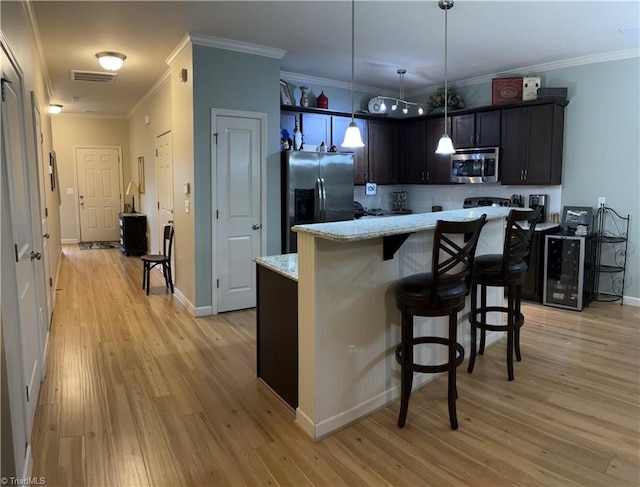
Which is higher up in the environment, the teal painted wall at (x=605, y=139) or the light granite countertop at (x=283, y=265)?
the teal painted wall at (x=605, y=139)

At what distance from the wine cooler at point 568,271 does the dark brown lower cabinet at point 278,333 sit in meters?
3.54

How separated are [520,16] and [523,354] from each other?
2839 mm

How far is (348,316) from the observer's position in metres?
2.59

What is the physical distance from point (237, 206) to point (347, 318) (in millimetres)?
2608

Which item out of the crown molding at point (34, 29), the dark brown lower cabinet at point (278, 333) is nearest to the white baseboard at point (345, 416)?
the dark brown lower cabinet at point (278, 333)

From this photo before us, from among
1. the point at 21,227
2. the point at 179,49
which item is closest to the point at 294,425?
the point at 21,227

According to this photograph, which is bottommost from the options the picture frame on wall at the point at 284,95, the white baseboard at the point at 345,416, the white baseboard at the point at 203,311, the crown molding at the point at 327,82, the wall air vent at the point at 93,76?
the white baseboard at the point at 345,416

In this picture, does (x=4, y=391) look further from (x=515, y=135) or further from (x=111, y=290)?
(x=515, y=135)

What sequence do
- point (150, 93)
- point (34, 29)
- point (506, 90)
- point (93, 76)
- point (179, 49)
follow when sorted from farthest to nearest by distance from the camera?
1. point (150, 93)
2. point (93, 76)
3. point (506, 90)
4. point (179, 49)
5. point (34, 29)

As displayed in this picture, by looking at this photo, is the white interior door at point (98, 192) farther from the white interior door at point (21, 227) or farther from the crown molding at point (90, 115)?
the white interior door at point (21, 227)

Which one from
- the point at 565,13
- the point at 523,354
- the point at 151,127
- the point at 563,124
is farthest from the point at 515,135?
the point at 151,127

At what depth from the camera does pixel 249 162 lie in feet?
15.9

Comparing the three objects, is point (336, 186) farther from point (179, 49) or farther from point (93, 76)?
point (93, 76)

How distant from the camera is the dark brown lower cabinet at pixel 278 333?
2.74 meters
